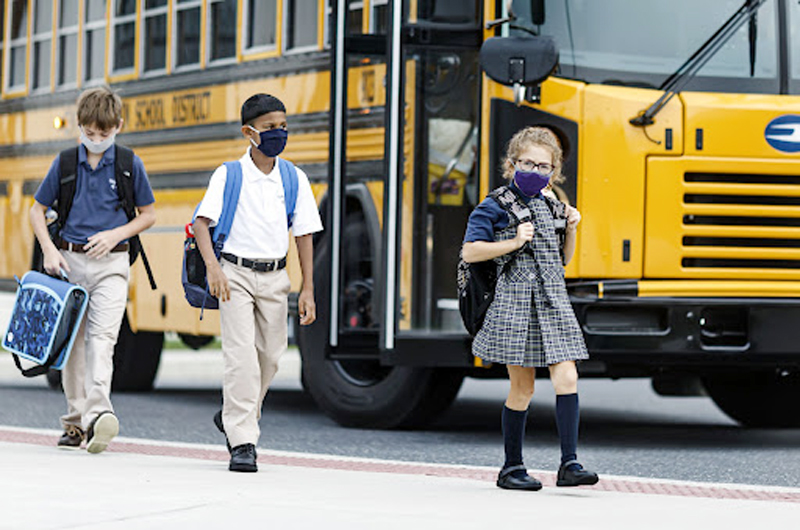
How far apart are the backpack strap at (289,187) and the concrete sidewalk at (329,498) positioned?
1.05 m

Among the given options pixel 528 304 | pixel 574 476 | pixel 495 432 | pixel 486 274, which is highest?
pixel 486 274

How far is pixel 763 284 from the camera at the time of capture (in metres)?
9.42

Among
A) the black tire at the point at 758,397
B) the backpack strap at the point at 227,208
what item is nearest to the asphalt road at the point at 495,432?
the black tire at the point at 758,397

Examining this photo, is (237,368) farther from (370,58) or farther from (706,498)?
(370,58)

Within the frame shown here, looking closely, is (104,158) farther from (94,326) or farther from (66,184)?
(94,326)

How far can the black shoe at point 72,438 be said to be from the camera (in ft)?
28.9

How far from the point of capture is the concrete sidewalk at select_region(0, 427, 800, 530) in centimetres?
632

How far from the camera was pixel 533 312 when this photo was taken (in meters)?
7.41

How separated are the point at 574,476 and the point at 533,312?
2.08 feet

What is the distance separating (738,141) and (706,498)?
104 inches

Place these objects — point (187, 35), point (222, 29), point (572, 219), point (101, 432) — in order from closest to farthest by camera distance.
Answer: point (572, 219)
point (101, 432)
point (222, 29)
point (187, 35)

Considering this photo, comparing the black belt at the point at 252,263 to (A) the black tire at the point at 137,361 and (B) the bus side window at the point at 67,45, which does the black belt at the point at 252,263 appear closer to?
(A) the black tire at the point at 137,361

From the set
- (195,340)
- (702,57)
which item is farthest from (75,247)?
(195,340)

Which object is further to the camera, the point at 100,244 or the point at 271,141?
the point at 100,244
